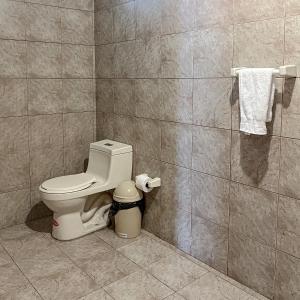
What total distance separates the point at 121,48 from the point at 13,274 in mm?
1870

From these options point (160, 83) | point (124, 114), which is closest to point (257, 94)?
point (160, 83)

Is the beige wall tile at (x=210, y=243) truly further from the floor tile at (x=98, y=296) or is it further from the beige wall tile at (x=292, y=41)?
the beige wall tile at (x=292, y=41)

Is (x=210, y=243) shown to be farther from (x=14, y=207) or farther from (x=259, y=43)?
(x=14, y=207)

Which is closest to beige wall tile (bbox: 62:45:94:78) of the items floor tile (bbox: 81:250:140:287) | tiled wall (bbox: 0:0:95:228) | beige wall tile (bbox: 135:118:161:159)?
tiled wall (bbox: 0:0:95:228)

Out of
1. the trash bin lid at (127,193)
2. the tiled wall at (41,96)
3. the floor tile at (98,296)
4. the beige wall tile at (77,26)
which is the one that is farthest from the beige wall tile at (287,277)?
the beige wall tile at (77,26)

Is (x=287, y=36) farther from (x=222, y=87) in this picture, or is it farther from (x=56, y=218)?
(x=56, y=218)

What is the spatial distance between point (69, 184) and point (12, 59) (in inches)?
43.6

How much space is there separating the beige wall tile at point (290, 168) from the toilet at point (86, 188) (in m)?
1.37

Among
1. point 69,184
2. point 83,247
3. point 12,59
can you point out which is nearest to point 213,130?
point 69,184

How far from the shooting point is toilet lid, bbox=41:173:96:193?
2.67 meters

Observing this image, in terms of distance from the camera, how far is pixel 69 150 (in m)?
→ 3.32

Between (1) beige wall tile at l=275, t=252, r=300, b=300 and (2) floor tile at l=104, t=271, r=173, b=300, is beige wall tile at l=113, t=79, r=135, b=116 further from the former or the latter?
(1) beige wall tile at l=275, t=252, r=300, b=300

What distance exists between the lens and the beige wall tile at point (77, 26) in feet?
10.3

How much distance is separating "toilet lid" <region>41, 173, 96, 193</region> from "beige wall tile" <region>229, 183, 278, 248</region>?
114cm
